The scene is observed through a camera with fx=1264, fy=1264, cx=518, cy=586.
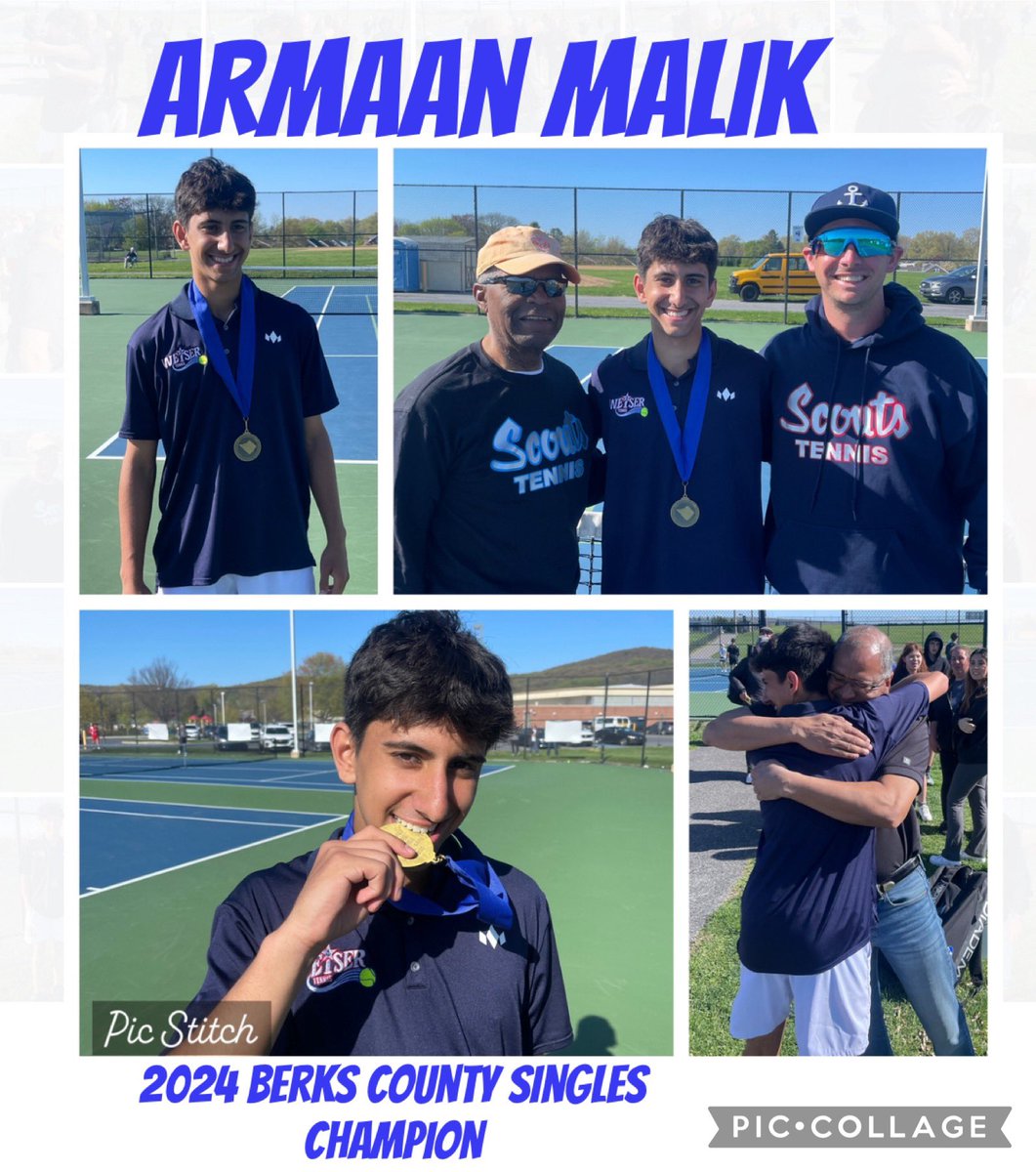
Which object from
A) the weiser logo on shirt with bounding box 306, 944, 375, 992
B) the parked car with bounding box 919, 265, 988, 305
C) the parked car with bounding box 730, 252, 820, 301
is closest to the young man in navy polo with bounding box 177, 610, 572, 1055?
the weiser logo on shirt with bounding box 306, 944, 375, 992

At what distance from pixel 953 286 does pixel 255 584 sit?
3353 millimetres

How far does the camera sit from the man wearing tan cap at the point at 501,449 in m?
4.25

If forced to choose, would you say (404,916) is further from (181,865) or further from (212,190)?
(212,190)

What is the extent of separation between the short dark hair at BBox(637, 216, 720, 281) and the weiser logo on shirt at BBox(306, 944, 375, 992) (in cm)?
242

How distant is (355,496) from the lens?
15.7ft

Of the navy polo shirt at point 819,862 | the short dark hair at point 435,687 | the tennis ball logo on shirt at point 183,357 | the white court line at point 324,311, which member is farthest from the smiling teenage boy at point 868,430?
the tennis ball logo on shirt at point 183,357

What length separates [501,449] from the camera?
4.31 metres

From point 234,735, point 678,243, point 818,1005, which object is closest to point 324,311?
point 678,243

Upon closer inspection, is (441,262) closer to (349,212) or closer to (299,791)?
(349,212)

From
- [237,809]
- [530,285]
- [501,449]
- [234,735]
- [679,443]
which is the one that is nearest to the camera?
[530,285]

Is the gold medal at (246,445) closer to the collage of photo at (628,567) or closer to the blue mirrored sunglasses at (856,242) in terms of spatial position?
the collage of photo at (628,567)

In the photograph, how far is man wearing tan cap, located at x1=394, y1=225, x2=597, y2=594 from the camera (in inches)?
167

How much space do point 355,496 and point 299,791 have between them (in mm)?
1722

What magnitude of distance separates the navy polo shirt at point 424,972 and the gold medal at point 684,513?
1459 mm
